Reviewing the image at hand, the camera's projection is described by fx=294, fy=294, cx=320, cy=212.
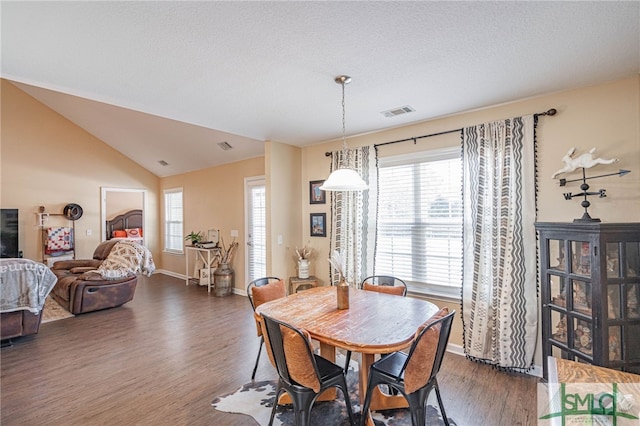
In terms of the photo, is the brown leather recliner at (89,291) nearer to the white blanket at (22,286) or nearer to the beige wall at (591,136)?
the white blanket at (22,286)

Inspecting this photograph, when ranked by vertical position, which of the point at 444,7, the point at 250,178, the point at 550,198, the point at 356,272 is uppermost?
the point at 444,7

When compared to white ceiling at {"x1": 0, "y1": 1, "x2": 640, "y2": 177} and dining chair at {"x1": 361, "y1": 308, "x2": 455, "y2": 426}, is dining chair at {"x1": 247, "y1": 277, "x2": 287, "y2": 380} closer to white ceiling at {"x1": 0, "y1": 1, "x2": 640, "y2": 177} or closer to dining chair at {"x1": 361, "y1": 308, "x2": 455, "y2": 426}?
dining chair at {"x1": 361, "y1": 308, "x2": 455, "y2": 426}

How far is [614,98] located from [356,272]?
295 centimetres

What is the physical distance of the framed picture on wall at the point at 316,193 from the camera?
14.1 ft

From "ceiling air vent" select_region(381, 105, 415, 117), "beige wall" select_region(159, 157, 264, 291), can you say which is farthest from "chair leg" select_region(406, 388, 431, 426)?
"beige wall" select_region(159, 157, 264, 291)

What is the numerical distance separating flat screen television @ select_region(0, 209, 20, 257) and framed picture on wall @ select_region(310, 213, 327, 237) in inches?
225

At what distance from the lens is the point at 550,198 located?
265cm

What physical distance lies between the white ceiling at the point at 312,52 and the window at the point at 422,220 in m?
0.61

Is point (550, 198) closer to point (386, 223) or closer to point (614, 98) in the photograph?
point (614, 98)

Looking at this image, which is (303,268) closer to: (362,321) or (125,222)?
(362,321)

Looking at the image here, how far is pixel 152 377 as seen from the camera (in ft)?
8.89

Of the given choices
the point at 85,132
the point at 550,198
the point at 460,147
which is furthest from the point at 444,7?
the point at 85,132

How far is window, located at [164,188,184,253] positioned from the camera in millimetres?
7281

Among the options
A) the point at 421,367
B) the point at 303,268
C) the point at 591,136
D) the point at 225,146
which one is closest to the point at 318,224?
the point at 303,268
